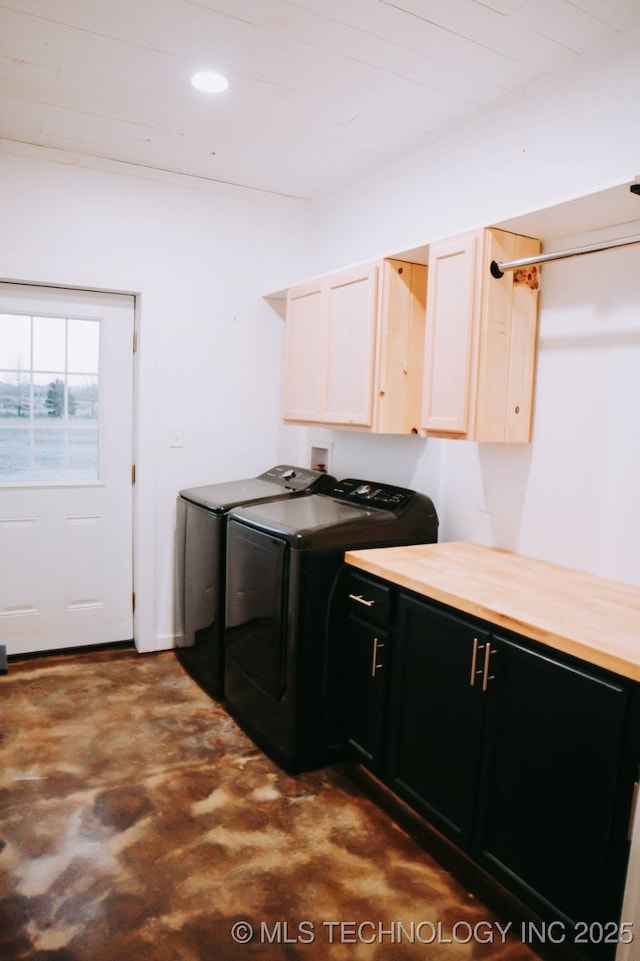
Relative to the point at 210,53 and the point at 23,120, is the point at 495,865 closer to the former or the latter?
the point at 210,53

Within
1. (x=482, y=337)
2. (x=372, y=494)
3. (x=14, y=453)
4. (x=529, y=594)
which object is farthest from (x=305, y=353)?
(x=529, y=594)

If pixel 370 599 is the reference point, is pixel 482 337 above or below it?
above

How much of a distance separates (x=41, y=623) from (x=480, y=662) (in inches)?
104

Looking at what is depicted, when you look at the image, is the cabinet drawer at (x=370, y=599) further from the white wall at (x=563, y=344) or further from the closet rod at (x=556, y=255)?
the closet rod at (x=556, y=255)

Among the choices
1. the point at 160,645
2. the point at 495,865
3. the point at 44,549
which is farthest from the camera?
the point at 160,645

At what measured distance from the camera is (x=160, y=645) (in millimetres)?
3707

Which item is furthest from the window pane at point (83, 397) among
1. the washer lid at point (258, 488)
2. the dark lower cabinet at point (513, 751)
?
the dark lower cabinet at point (513, 751)

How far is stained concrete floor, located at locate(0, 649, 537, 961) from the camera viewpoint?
1.68 m

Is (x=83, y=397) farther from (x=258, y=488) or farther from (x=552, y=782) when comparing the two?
(x=552, y=782)

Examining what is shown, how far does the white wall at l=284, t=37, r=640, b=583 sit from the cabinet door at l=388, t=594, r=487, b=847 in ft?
2.11

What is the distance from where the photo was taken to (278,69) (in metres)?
2.35

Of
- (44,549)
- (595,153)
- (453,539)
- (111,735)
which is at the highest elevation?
(595,153)

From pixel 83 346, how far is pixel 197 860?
8.49 ft

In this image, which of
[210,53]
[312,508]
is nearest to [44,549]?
[312,508]
